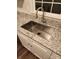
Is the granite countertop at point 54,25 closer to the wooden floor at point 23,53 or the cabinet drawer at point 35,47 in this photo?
the cabinet drawer at point 35,47

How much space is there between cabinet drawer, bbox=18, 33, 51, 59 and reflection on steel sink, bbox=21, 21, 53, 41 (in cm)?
13

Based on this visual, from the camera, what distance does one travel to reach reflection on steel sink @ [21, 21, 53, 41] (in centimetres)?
114

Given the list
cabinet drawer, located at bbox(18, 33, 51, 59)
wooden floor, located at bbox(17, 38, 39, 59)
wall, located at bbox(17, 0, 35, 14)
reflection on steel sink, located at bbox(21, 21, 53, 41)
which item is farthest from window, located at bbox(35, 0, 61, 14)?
wooden floor, located at bbox(17, 38, 39, 59)

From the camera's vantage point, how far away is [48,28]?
1.17m

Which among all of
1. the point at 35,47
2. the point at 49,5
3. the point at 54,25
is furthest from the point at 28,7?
the point at 35,47

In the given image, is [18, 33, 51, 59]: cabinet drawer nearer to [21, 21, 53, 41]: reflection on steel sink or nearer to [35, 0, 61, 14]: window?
[21, 21, 53, 41]: reflection on steel sink

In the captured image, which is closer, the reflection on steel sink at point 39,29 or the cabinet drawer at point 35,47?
the cabinet drawer at point 35,47

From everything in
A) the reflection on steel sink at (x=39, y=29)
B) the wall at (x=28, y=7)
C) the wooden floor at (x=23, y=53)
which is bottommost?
the wooden floor at (x=23, y=53)

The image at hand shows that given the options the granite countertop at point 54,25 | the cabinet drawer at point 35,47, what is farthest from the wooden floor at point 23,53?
the granite countertop at point 54,25

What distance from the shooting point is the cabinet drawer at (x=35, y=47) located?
98cm

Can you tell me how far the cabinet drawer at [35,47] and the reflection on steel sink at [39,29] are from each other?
0.13 metres

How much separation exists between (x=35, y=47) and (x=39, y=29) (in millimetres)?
280
